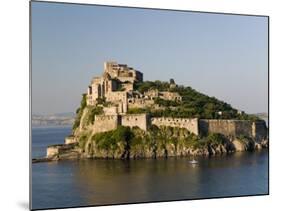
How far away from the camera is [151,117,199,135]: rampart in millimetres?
5750

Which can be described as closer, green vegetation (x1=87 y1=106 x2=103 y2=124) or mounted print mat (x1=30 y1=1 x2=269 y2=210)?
mounted print mat (x1=30 y1=1 x2=269 y2=210)

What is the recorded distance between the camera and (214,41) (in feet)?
19.4

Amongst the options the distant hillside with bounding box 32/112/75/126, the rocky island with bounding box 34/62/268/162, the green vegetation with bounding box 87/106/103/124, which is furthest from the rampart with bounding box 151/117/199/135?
the distant hillside with bounding box 32/112/75/126

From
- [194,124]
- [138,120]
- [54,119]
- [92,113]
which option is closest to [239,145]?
[194,124]

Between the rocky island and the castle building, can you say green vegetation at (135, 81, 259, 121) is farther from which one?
the castle building

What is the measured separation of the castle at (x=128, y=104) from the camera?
5.48 metres

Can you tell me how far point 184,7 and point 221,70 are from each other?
69cm

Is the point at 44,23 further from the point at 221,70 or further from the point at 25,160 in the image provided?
the point at 221,70

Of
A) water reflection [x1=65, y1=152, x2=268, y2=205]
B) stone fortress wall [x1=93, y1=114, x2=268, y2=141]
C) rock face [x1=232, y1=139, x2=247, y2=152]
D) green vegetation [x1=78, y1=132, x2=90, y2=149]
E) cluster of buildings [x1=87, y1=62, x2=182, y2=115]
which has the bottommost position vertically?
water reflection [x1=65, y1=152, x2=268, y2=205]

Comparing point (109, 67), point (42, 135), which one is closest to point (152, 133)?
point (109, 67)

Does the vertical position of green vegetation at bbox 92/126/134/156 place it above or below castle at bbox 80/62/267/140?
below

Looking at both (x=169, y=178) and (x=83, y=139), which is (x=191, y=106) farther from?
(x=83, y=139)

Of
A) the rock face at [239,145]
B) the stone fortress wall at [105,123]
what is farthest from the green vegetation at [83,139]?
the rock face at [239,145]

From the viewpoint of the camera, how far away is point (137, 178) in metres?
5.56
